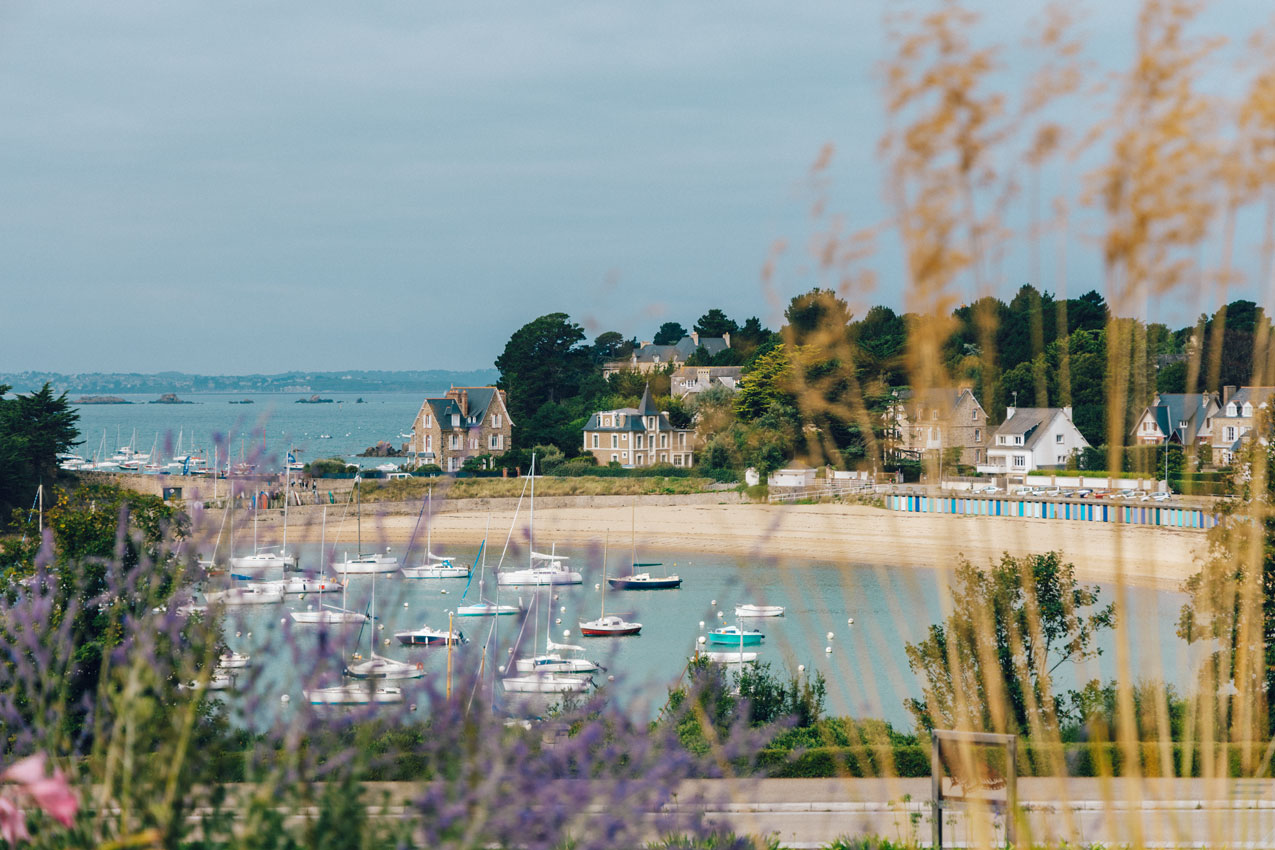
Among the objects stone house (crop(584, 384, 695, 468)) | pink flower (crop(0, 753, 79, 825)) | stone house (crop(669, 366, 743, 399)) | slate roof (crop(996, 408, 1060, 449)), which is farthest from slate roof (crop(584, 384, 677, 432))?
pink flower (crop(0, 753, 79, 825))

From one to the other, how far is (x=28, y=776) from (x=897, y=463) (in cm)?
5526

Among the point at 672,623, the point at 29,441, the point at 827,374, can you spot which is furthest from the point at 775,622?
the point at 29,441

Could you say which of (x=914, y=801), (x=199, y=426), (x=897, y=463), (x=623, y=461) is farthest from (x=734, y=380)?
(x=199, y=426)

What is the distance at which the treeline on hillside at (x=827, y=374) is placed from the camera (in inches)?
93.4

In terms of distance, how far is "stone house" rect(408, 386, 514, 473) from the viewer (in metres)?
68.6

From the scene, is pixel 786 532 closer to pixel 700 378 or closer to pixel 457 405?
pixel 457 405

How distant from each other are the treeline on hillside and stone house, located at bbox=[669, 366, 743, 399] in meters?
0.74

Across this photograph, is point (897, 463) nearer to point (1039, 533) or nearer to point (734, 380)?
point (1039, 533)

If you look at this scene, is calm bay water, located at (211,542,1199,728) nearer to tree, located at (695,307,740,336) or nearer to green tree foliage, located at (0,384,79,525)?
green tree foliage, located at (0,384,79,525)

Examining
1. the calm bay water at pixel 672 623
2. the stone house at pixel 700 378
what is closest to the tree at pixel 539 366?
the stone house at pixel 700 378

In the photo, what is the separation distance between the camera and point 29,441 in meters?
49.8

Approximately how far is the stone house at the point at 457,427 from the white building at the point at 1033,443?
2553 cm

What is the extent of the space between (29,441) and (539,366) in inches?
1264

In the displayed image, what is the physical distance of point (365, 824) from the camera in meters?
2.47
